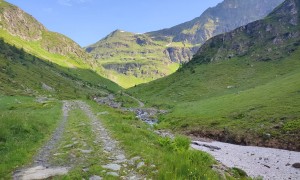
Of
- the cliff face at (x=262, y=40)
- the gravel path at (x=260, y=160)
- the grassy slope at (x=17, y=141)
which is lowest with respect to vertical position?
the gravel path at (x=260, y=160)

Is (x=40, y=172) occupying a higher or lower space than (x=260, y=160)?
higher

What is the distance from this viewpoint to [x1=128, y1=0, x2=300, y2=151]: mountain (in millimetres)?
43466

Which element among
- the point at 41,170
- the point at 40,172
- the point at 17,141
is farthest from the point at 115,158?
the point at 17,141

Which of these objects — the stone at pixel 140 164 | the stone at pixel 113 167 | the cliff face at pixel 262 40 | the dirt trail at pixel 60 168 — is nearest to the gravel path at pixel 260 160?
the dirt trail at pixel 60 168

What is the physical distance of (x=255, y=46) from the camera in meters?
159

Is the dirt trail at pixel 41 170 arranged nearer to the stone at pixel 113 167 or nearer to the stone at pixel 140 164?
the stone at pixel 113 167

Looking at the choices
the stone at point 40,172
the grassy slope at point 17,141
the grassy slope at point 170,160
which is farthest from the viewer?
A: the grassy slope at point 17,141

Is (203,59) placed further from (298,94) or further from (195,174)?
(195,174)

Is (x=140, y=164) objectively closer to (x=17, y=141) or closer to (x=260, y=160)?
(x=17, y=141)

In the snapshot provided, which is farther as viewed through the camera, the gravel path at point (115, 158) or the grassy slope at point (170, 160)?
the gravel path at point (115, 158)

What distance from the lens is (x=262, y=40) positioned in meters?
163

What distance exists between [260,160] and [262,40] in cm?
14629

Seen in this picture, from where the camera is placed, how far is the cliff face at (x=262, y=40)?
141 meters

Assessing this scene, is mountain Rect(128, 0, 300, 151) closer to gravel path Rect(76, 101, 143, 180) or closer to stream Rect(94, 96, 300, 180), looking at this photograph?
stream Rect(94, 96, 300, 180)
